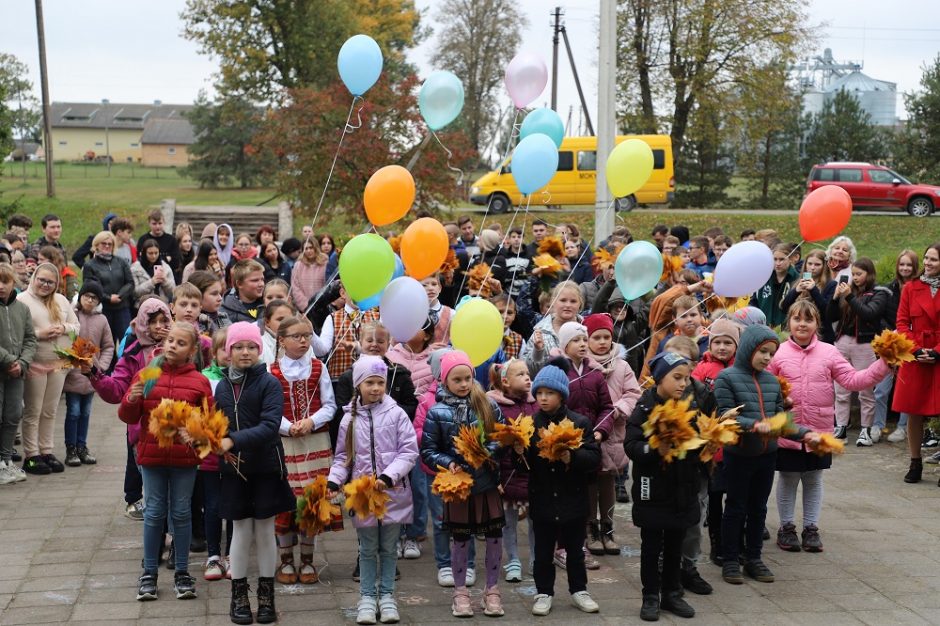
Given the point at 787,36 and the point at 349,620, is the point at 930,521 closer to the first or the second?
the point at 349,620

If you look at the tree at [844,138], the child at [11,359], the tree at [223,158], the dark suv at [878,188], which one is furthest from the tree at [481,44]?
the child at [11,359]

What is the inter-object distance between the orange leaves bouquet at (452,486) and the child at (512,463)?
471 mm

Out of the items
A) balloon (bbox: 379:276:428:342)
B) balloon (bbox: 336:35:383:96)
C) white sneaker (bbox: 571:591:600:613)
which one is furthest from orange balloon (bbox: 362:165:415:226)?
white sneaker (bbox: 571:591:600:613)

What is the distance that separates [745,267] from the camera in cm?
728

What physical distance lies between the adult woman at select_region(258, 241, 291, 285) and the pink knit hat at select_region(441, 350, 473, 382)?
6155 millimetres

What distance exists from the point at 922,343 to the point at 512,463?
4.44m

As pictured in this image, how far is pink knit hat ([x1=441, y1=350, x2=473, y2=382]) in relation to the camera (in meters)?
6.19

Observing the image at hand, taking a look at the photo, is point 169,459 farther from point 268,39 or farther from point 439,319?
point 268,39

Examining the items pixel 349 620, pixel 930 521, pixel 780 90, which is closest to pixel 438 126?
pixel 349 620

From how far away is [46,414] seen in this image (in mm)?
9250

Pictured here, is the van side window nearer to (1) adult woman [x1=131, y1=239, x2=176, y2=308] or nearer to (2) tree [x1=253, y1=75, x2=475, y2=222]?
(2) tree [x1=253, y1=75, x2=475, y2=222]

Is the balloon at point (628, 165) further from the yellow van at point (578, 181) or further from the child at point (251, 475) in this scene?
the yellow van at point (578, 181)

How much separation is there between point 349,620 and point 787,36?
35159 millimetres

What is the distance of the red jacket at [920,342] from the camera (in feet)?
28.8
